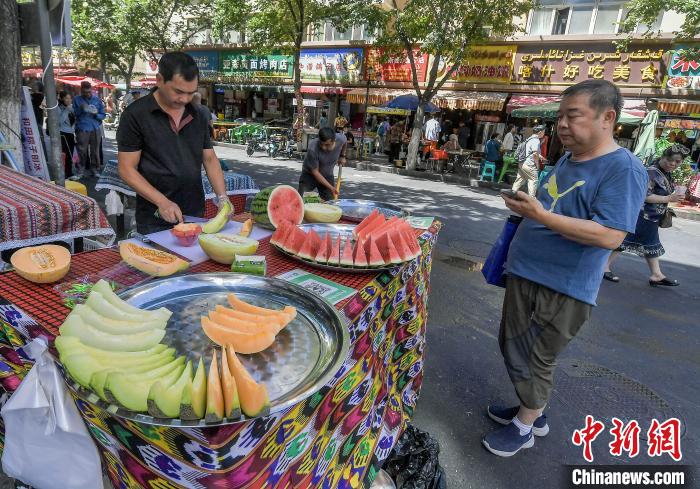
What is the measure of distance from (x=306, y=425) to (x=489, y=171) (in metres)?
14.2

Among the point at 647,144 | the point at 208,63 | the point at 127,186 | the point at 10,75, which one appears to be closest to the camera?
the point at 10,75

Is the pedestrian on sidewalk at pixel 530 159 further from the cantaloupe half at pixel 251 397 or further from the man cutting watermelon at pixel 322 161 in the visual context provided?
the cantaloupe half at pixel 251 397

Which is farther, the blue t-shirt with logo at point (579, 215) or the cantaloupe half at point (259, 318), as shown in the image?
the blue t-shirt with logo at point (579, 215)

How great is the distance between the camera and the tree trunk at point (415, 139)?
15125 millimetres

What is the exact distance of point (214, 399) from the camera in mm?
962

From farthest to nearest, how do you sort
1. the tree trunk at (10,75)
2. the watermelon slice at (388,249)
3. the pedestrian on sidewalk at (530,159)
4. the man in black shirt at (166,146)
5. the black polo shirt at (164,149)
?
the pedestrian on sidewalk at (530,159) < the tree trunk at (10,75) < the black polo shirt at (164,149) < the man in black shirt at (166,146) < the watermelon slice at (388,249)

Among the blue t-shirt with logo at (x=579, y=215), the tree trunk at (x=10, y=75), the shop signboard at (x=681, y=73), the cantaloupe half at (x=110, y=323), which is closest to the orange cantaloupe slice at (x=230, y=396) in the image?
the cantaloupe half at (x=110, y=323)

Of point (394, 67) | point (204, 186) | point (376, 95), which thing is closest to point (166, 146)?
point (204, 186)

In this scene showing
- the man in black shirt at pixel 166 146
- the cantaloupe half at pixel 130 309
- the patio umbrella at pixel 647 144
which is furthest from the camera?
the patio umbrella at pixel 647 144

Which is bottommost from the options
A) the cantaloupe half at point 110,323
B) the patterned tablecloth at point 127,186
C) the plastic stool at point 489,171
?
the plastic stool at point 489,171

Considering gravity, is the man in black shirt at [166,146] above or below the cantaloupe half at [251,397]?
above

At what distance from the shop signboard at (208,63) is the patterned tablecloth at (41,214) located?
27.0m

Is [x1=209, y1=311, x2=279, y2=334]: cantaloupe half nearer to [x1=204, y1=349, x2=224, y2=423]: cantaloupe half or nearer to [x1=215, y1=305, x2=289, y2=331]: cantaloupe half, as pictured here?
[x1=215, y1=305, x2=289, y2=331]: cantaloupe half

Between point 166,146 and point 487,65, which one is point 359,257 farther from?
point 487,65
